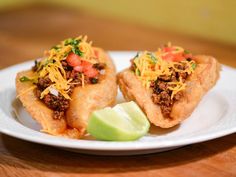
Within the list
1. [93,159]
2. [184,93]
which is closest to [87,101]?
[93,159]

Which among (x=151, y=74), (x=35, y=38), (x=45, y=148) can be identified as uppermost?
(x=151, y=74)

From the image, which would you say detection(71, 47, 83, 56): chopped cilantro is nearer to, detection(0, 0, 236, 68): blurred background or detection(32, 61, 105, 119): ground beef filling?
detection(32, 61, 105, 119): ground beef filling

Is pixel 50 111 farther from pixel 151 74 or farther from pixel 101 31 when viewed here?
pixel 101 31

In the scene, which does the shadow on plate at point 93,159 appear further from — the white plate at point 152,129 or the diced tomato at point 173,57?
the diced tomato at point 173,57

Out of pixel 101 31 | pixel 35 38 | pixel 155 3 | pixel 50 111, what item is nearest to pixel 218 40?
pixel 155 3

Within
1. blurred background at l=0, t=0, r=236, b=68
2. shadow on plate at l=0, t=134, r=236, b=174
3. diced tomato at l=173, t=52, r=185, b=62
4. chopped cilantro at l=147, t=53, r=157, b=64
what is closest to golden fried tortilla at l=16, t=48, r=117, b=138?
shadow on plate at l=0, t=134, r=236, b=174

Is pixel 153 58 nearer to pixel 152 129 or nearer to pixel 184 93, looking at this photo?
pixel 184 93
